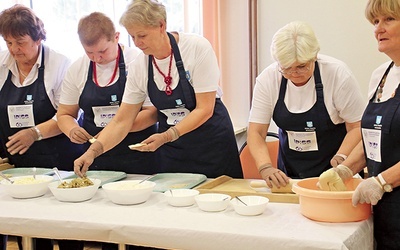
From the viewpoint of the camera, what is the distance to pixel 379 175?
1669 mm

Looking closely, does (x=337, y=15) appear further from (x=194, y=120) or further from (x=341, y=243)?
(x=341, y=243)

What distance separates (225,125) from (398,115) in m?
1.07

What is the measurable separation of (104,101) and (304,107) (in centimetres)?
104

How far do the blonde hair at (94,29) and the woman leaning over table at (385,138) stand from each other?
1265 millimetres

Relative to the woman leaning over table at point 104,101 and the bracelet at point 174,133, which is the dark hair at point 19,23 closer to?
the woman leaning over table at point 104,101

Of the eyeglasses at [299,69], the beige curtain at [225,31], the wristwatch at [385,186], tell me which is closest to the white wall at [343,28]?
the beige curtain at [225,31]

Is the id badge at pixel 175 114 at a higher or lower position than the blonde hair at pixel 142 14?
lower

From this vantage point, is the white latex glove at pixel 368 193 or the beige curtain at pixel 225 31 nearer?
the white latex glove at pixel 368 193

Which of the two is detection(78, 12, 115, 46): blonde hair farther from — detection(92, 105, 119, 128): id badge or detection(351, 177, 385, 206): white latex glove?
detection(351, 177, 385, 206): white latex glove

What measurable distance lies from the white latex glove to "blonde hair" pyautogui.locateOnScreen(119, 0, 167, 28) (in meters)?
1.18

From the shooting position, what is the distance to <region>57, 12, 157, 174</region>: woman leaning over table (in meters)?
2.58

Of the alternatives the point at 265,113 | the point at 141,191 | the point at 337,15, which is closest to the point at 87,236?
the point at 141,191

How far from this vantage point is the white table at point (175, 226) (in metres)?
1.56

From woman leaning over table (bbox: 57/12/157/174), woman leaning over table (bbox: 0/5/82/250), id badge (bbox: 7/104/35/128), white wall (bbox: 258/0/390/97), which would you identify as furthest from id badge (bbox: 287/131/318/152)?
white wall (bbox: 258/0/390/97)
